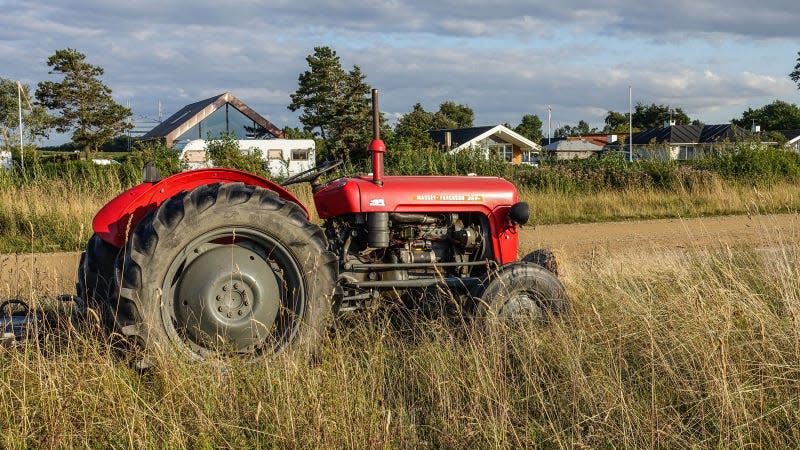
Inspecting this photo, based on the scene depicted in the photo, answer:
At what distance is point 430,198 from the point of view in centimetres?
565

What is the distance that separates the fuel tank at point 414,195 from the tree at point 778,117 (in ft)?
250

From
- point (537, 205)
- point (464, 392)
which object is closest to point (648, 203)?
point (537, 205)

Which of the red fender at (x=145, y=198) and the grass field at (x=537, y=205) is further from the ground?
the red fender at (x=145, y=198)

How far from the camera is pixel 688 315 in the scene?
4.63m

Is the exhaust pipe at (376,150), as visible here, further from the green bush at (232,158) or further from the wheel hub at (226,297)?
the green bush at (232,158)

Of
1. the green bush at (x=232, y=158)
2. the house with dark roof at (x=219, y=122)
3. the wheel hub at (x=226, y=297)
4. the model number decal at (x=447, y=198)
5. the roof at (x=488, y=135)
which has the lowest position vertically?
the wheel hub at (x=226, y=297)

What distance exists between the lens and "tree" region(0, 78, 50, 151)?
149 ft

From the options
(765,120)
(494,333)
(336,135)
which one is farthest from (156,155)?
(765,120)

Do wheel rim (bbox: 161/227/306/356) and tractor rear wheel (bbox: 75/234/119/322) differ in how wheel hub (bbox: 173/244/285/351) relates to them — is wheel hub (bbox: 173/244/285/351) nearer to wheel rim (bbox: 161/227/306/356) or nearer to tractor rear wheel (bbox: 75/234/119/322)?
wheel rim (bbox: 161/227/306/356)

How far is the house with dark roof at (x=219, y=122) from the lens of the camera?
143 feet

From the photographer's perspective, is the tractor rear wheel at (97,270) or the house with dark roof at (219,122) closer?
the tractor rear wheel at (97,270)

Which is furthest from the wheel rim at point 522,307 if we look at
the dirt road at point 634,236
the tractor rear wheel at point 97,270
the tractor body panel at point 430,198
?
the dirt road at point 634,236

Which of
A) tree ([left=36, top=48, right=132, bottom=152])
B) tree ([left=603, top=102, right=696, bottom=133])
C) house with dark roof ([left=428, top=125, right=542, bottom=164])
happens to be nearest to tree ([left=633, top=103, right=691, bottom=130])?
tree ([left=603, top=102, right=696, bottom=133])

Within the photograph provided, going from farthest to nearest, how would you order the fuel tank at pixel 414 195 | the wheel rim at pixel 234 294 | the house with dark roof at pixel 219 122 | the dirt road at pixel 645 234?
the house with dark roof at pixel 219 122 < the dirt road at pixel 645 234 < the fuel tank at pixel 414 195 < the wheel rim at pixel 234 294
